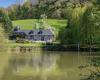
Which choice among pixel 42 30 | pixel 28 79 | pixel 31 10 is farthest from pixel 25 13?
pixel 42 30

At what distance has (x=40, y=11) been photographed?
2.49m

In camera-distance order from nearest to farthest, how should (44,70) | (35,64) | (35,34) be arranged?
(44,70) → (35,64) → (35,34)

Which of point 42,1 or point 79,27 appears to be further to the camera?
point 79,27

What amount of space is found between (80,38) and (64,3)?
3544cm

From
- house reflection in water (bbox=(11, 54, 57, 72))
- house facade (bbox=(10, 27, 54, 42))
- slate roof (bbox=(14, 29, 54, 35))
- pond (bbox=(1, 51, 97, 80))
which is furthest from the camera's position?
slate roof (bbox=(14, 29, 54, 35))

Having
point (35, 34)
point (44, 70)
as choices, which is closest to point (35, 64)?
point (44, 70)

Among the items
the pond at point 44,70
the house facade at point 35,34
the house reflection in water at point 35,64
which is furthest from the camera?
the house facade at point 35,34

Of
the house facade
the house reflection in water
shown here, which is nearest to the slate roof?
the house facade

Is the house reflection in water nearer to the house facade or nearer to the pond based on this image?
the pond

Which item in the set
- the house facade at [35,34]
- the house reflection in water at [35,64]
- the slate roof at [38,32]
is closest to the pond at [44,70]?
the house reflection in water at [35,64]

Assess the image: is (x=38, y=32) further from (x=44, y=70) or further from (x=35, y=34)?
(x=44, y=70)

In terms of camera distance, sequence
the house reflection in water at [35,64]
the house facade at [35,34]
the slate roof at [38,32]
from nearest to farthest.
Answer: the house reflection in water at [35,64]
the house facade at [35,34]
the slate roof at [38,32]

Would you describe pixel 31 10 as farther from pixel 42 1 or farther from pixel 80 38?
pixel 80 38

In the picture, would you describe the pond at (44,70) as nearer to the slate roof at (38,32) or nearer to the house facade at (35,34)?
the house facade at (35,34)
